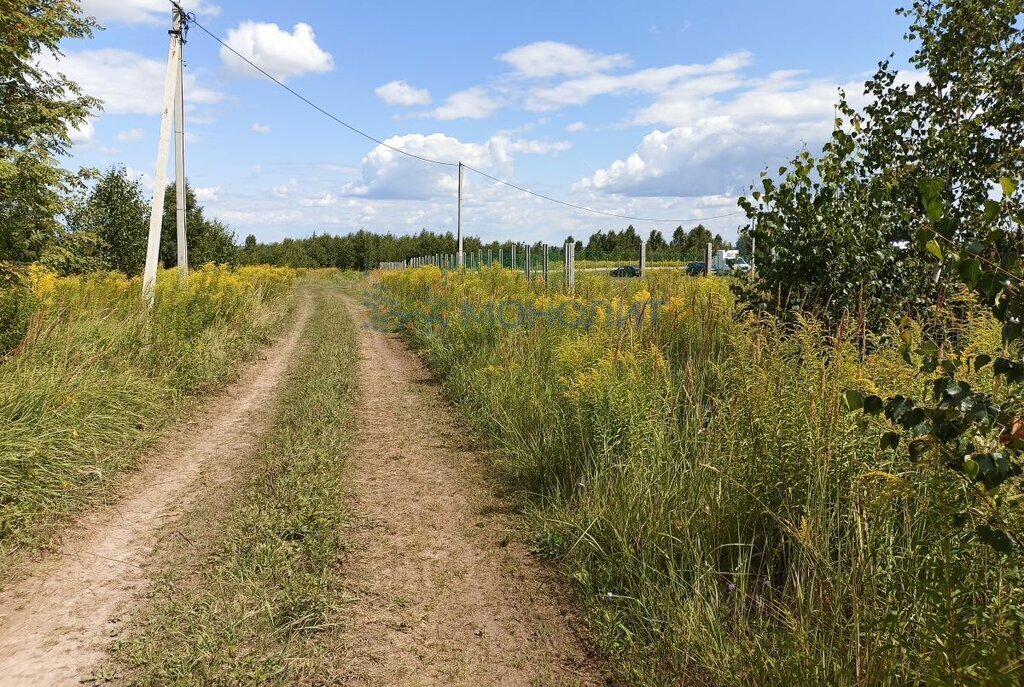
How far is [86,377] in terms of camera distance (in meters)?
6.38

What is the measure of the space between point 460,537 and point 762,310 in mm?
3064

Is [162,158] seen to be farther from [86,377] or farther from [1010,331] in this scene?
[1010,331]

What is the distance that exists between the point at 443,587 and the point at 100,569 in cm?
209

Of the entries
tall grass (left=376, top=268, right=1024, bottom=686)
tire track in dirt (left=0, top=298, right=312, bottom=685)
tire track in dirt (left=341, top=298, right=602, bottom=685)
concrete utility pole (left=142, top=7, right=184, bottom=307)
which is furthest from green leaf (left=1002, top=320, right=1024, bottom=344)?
concrete utility pole (left=142, top=7, right=184, bottom=307)

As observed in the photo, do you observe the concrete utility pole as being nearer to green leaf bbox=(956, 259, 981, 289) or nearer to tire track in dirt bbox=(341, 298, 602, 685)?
tire track in dirt bbox=(341, 298, 602, 685)

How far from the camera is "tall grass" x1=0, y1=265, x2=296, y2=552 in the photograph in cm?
472

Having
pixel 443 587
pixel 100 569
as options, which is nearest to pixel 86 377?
pixel 100 569

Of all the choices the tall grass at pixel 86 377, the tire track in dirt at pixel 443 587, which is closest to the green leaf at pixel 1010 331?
the tire track in dirt at pixel 443 587

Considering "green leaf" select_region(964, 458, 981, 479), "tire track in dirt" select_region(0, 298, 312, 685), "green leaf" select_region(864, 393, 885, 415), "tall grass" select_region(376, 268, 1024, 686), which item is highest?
"green leaf" select_region(864, 393, 885, 415)

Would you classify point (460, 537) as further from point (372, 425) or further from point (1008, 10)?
point (1008, 10)

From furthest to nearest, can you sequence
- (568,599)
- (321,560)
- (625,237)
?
1. (625,237)
2. (321,560)
3. (568,599)

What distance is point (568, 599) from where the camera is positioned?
11.6ft

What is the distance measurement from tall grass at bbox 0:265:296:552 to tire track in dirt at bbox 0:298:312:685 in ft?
0.87

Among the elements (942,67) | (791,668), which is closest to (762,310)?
(942,67)
